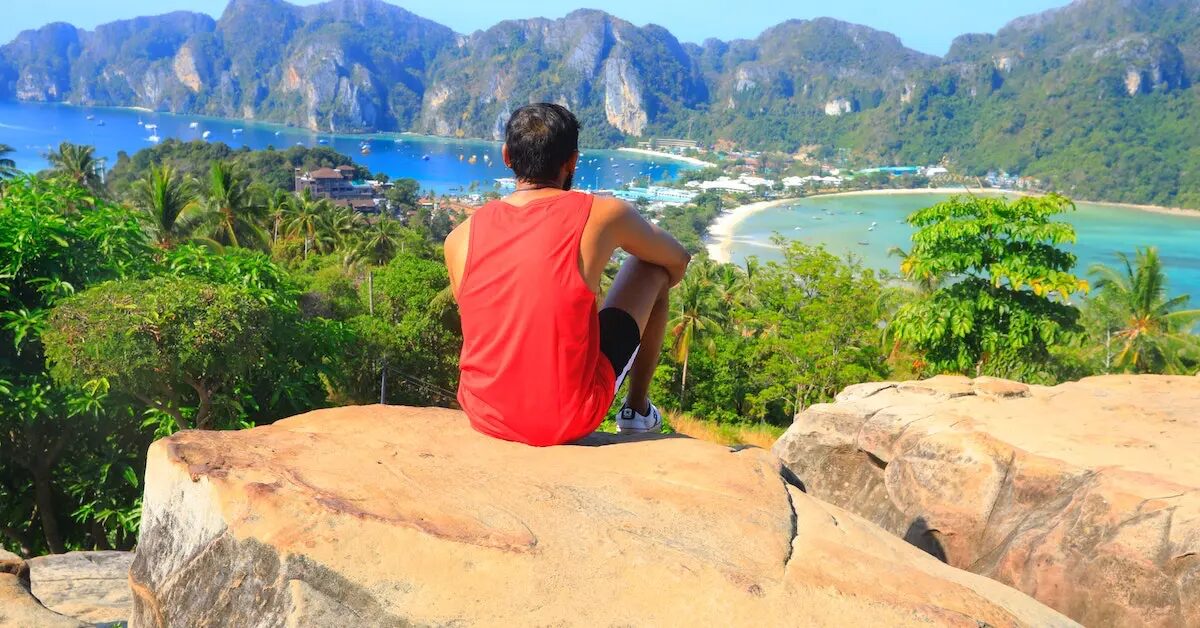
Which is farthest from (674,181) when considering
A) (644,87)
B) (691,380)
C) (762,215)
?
(691,380)

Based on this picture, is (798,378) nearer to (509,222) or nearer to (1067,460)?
(1067,460)

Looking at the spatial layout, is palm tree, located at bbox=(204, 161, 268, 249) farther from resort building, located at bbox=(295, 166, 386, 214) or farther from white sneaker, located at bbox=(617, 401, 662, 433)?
resort building, located at bbox=(295, 166, 386, 214)

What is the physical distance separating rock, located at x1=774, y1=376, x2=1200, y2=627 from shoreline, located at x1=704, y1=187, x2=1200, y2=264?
5054cm

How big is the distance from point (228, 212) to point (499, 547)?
991 inches

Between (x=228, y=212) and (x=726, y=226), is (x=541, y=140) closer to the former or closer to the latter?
(x=228, y=212)

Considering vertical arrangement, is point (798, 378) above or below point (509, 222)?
below

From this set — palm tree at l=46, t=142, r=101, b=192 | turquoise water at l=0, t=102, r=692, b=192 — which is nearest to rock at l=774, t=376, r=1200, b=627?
palm tree at l=46, t=142, r=101, b=192

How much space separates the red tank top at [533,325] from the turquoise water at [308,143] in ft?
314

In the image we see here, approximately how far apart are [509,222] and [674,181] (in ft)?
379

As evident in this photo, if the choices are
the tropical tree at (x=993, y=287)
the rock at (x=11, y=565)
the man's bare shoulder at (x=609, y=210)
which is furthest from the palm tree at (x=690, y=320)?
the man's bare shoulder at (x=609, y=210)

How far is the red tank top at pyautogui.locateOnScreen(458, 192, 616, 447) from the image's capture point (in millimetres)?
2836

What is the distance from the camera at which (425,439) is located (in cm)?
303

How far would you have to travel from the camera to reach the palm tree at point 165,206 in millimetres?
21672

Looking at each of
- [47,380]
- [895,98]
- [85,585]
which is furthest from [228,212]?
[895,98]
